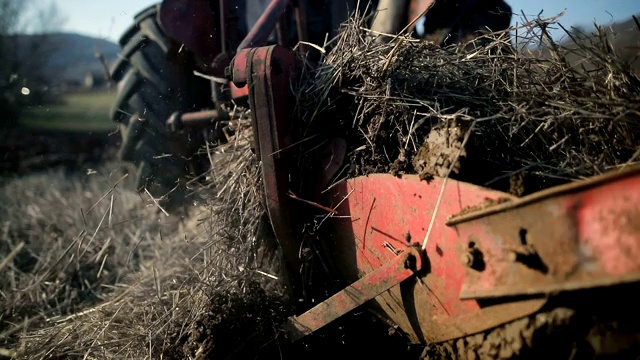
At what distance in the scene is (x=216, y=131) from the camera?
8.13ft

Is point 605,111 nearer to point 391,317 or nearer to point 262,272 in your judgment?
point 391,317

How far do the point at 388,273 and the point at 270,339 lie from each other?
1.83ft

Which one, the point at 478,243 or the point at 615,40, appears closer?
the point at 478,243

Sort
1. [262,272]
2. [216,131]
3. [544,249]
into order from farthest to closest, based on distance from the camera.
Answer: [216,131], [262,272], [544,249]

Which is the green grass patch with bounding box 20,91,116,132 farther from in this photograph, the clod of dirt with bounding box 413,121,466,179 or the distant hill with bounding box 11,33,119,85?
the clod of dirt with bounding box 413,121,466,179

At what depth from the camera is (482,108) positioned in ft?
5.54

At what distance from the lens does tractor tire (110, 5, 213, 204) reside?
2.79 m

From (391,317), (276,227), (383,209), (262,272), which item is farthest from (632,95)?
(262,272)

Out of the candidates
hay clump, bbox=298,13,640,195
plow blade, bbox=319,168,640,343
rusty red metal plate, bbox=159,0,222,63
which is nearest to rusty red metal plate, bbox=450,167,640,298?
plow blade, bbox=319,168,640,343

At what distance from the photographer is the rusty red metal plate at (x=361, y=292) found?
1.51 meters

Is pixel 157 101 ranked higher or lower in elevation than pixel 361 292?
higher

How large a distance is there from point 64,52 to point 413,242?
14.4 metres

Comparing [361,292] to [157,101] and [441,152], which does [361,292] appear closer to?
[441,152]

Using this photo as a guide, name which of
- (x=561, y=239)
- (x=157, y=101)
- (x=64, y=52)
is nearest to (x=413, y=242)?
(x=561, y=239)
